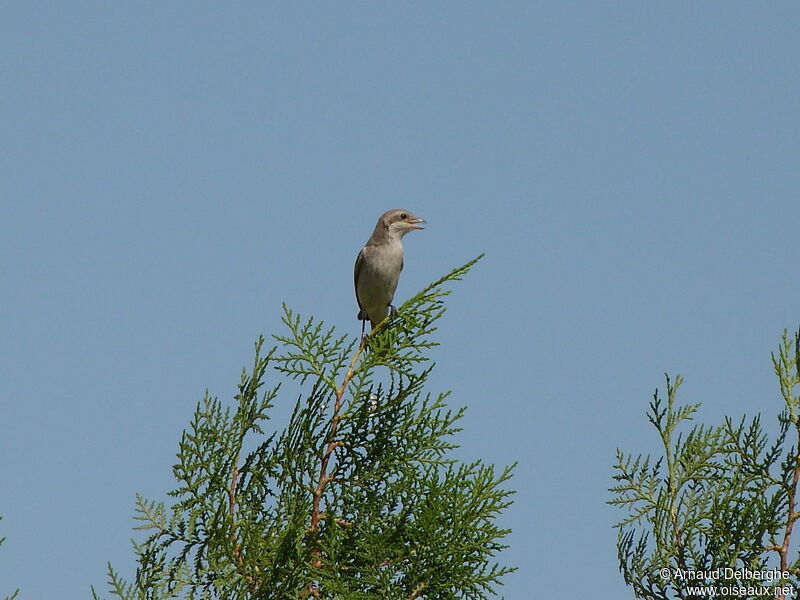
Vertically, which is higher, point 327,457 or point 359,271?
point 359,271

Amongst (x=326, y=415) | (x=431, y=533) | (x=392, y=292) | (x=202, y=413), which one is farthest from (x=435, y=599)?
(x=392, y=292)

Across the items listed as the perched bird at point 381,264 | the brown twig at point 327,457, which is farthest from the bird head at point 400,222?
the brown twig at point 327,457

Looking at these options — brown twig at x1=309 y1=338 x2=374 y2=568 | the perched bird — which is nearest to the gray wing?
the perched bird

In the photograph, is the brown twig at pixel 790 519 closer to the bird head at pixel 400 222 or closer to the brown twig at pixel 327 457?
the brown twig at pixel 327 457

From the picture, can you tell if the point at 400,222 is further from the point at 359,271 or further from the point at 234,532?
the point at 234,532

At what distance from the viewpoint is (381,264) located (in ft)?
37.9

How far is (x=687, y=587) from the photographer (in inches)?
249

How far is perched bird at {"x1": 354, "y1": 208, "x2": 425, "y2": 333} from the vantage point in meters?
11.5

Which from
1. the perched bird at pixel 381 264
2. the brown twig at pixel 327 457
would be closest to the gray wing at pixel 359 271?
the perched bird at pixel 381 264

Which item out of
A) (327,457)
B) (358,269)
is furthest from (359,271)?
(327,457)

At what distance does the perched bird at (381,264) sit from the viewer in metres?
11.5

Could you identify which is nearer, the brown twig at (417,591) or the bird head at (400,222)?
the brown twig at (417,591)

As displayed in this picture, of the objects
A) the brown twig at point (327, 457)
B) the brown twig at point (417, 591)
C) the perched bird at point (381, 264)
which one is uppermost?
the perched bird at point (381, 264)

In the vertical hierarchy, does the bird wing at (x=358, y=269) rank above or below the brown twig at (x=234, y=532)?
above
